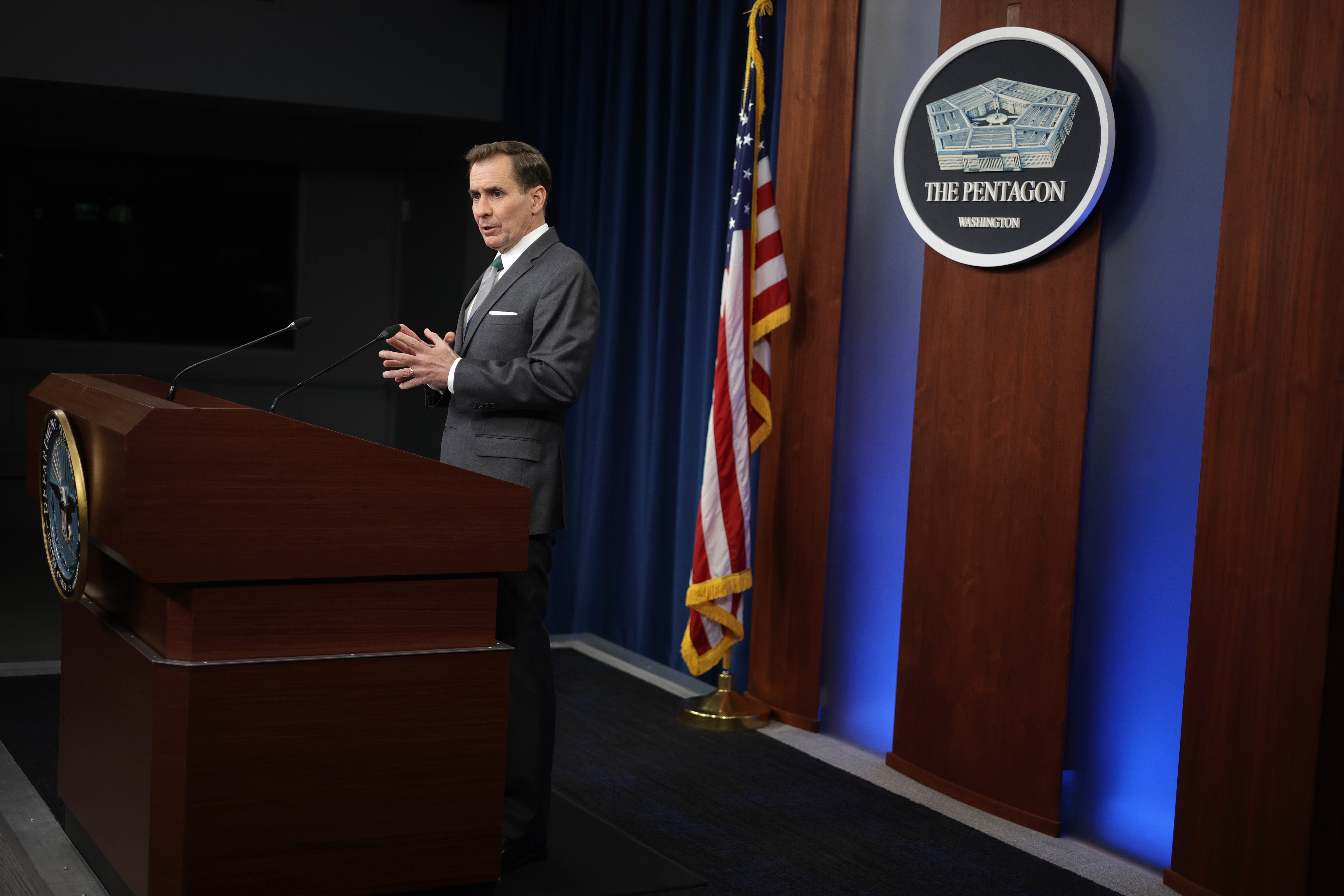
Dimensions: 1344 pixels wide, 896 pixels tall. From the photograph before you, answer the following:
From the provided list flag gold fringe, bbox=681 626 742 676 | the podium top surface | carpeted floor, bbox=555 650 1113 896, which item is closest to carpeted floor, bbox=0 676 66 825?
the podium top surface

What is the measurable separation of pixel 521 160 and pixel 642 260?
234cm

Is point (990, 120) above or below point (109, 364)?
above

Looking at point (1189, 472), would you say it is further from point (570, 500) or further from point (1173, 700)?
point (570, 500)

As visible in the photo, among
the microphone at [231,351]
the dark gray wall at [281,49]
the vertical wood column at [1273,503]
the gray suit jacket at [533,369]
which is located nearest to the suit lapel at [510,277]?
the gray suit jacket at [533,369]

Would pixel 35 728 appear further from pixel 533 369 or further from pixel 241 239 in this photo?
pixel 241 239

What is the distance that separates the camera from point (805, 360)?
3916mm

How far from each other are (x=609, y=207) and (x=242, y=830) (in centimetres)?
336

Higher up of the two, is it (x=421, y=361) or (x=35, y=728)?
(x=421, y=361)

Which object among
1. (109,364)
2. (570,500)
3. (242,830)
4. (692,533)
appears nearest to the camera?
(242,830)

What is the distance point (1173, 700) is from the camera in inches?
114

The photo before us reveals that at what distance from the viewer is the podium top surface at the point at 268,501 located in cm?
200

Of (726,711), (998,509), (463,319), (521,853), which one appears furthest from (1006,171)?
(521,853)

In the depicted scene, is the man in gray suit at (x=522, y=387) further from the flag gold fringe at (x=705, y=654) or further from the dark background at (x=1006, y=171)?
the flag gold fringe at (x=705, y=654)

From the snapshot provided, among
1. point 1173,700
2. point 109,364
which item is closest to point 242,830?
point 1173,700
